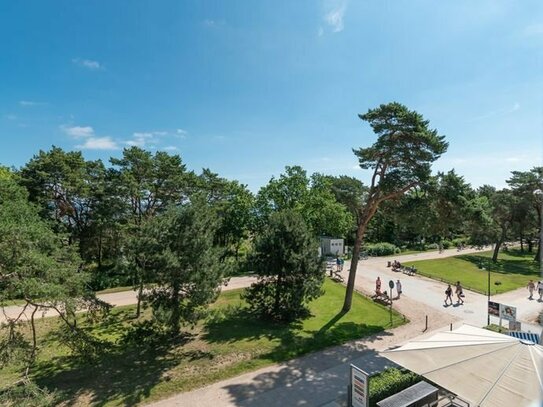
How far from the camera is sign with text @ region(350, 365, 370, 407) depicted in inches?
371

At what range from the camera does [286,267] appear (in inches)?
712

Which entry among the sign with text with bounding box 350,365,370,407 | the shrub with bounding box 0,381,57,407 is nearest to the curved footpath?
the sign with text with bounding box 350,365,370,407

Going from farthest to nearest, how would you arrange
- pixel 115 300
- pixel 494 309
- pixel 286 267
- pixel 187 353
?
pixel 115 300
pixel 286 267
pixel 494 309
pixel 187 353

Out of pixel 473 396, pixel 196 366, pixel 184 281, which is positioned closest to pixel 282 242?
pixel 184 281

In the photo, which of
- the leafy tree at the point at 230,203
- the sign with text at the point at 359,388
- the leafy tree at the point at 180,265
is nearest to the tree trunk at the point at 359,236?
the leafy tree at the point at 180,265

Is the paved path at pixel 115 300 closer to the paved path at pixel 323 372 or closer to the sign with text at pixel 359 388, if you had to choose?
the paved path at pixel 323 372

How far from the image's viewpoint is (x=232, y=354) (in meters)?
14.6

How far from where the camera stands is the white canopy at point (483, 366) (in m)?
6.89

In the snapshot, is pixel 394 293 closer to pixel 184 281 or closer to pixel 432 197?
pixel 432 197

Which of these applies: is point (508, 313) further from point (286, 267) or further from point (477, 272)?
point (477, 272)

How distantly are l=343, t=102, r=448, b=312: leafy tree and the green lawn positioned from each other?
1404 cm

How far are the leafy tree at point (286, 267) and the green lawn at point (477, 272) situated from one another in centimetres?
1690

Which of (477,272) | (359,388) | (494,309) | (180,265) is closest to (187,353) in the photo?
(180,265)

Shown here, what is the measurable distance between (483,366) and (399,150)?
1188 centimetres
